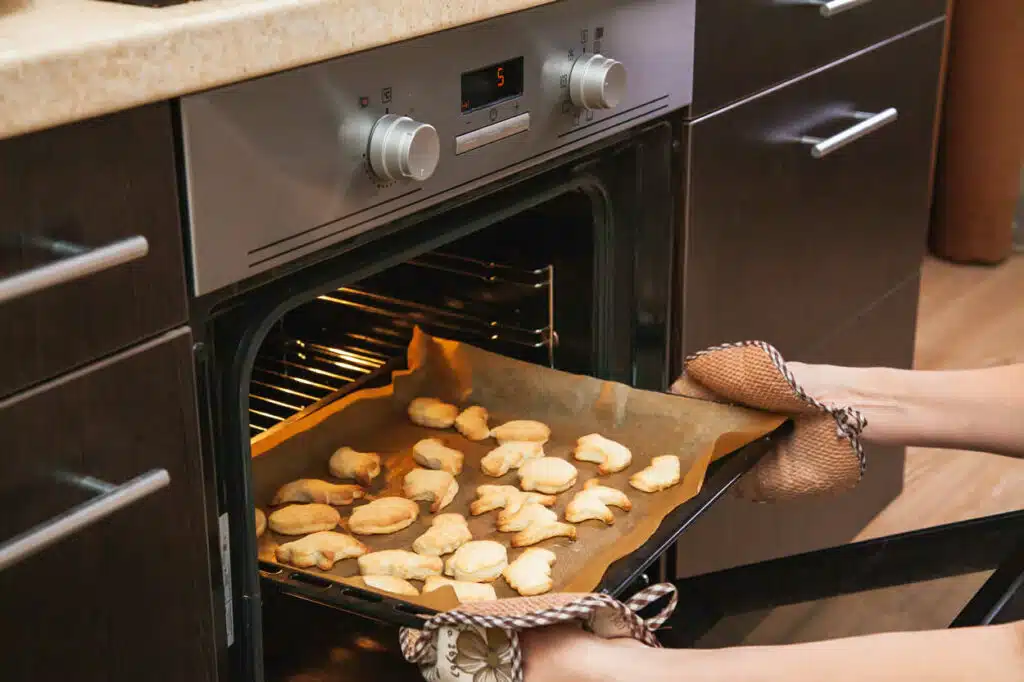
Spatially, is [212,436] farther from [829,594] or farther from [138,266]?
[829,594]

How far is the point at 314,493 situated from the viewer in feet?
4.14

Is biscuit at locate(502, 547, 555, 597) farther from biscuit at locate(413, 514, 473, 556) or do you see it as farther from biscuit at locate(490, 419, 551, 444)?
biscuit at locate(490, 419, 551, 444)

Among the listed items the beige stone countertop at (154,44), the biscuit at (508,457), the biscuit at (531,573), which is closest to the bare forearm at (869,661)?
the biscuit at (531,573)

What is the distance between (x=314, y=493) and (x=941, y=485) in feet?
4.78

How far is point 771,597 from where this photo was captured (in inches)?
58.6

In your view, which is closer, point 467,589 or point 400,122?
point 400,122

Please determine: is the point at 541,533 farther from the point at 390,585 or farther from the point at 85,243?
the point at 85,243

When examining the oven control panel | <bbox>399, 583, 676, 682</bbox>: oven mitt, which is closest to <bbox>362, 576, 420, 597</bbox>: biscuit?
<bbox>399, 583, 676, 682</bbox>: oven mitt

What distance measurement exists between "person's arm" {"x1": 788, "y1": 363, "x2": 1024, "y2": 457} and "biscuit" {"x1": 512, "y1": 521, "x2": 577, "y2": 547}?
350 millimetres

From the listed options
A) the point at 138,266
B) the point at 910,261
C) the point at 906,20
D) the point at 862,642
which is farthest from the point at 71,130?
the point at 910,261

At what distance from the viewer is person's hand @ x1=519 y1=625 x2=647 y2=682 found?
Answer: 1.02 metres

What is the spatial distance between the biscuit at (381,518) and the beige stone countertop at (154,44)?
0.48 metres

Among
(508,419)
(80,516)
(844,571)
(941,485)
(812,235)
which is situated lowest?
(941,485)

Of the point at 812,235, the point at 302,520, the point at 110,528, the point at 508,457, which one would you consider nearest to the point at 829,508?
the point at 812,235
